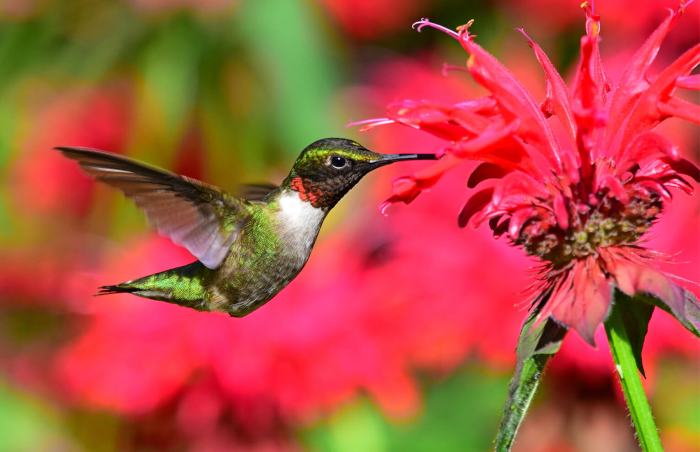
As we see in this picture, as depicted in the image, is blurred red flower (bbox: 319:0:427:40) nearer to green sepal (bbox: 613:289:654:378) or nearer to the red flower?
the red flower

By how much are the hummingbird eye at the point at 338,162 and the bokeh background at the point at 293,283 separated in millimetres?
451

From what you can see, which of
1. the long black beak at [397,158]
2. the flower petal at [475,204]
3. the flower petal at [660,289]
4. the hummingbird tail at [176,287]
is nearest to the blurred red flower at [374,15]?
the hummingbird tail at [176,287]

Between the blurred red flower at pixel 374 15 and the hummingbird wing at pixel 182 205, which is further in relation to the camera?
the blurred red flower at pixel 374 15

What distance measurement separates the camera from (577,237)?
82 cm

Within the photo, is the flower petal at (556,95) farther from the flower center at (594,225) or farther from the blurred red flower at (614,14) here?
the blurred red flower at (614,14)

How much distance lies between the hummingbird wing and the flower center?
328 millimetres

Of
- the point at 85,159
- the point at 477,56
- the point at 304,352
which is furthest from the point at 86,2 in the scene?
the point at 477,56

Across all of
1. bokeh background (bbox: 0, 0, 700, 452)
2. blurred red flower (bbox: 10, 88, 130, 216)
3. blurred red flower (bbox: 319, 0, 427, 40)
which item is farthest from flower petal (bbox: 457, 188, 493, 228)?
blurred red flower (bbox: 319, 0, 427, 40)

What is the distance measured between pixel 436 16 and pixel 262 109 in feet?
1.70

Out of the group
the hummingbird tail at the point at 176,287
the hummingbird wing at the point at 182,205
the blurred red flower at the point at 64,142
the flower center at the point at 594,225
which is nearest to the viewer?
the flower center at the point at 594,225

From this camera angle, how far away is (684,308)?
28.6 inches

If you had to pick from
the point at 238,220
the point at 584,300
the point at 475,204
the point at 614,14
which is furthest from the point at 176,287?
the point at 614,14

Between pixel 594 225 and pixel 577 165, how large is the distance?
5 centimetres

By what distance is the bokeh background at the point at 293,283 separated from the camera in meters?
1.50
